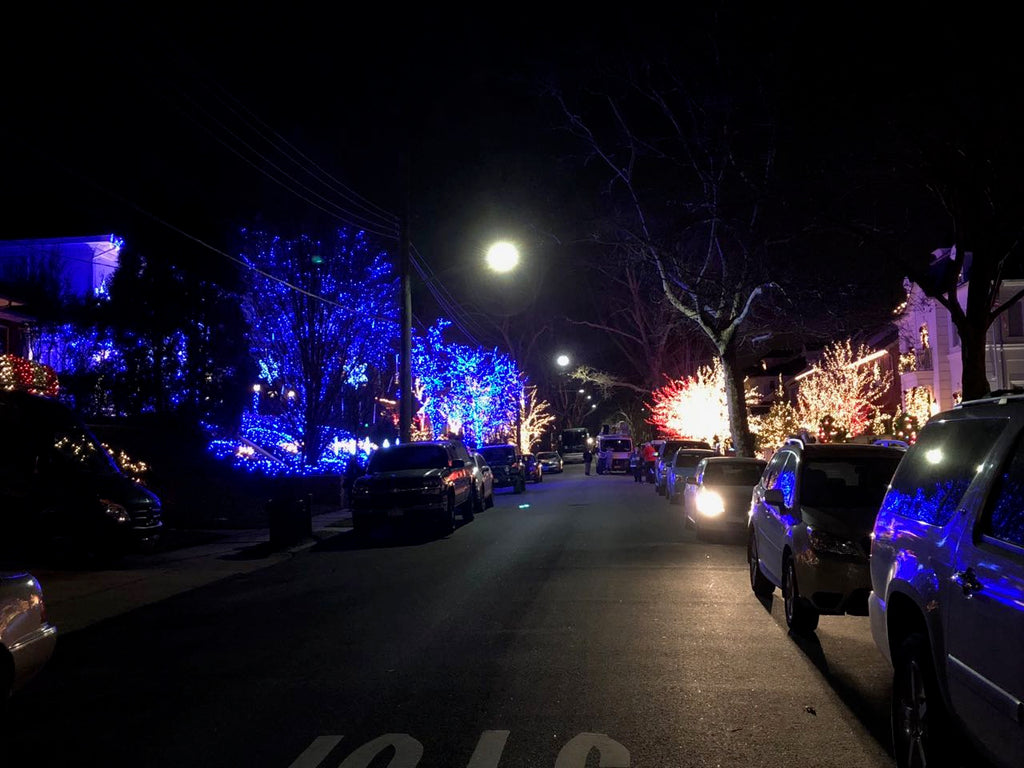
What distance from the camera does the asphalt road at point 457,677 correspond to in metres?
6.15

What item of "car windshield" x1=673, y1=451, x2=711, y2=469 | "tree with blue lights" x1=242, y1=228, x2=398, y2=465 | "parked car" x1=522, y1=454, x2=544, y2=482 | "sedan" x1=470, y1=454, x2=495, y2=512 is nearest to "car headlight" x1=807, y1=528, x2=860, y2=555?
"sedan" x1=470, y1=454, x2=495, y2=512

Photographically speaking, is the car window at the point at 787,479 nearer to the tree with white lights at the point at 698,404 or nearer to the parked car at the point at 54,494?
the parked car at the point at 54,494

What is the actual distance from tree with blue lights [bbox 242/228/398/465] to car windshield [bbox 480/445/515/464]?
8.69m

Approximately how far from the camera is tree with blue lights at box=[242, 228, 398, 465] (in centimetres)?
3081

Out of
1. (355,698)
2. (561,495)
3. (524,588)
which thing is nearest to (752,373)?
(561,495)

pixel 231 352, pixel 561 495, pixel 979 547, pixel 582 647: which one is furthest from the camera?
pixel 561 495

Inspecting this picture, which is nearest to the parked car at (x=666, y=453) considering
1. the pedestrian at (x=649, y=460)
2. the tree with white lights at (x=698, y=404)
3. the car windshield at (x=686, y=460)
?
the car windshield at (x=686, y=460)

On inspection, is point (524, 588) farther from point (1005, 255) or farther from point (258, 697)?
point (1005, 255)

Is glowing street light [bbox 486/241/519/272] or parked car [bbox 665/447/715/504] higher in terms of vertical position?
glowing street light [bbox 486/241/519/272]

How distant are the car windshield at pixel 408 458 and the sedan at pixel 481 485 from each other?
2.92m

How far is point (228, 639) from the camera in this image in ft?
32.9

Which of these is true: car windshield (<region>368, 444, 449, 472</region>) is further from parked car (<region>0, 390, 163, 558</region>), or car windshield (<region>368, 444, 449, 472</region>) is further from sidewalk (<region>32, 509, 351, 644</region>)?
parked car (<region>0, 390, 163, 558</region>)

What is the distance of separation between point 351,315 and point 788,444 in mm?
21733

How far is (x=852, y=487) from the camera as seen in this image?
10.1 metres
